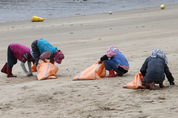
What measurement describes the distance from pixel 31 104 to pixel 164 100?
2.22 m

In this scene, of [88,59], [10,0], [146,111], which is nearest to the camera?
[146,111]

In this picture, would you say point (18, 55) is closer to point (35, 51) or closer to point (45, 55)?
point (35, 51)

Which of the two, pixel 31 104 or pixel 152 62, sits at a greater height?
pixel 152 62

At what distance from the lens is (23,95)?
17.0ft

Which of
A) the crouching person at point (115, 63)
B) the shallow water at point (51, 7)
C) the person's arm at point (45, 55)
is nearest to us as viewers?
the crouching person at point (115, 63)

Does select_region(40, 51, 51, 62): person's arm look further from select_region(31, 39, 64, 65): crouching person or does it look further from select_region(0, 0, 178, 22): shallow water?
select_region(0, 0, 178, 22): shallow water

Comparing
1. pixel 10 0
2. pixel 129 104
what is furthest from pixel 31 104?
pixel 10 0

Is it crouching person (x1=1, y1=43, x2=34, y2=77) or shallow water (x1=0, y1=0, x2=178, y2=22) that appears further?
shallow water (x1=0, y1=0, x2=178, y2=22)

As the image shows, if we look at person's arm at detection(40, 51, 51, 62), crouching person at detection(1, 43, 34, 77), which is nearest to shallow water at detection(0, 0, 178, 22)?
crouching person at detection(1, 43, 34, 77)

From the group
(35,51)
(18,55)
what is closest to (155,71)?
(35,51)

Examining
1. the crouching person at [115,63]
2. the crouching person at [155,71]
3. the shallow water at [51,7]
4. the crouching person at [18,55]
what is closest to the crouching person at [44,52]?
the crouching person at [18,55]

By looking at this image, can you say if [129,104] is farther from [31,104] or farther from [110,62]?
[110,62]

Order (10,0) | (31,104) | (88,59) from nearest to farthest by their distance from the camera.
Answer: (31,104)
(88,59)
(10,0)

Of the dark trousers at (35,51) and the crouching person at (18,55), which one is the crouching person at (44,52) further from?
the crouching person at (18,55)
